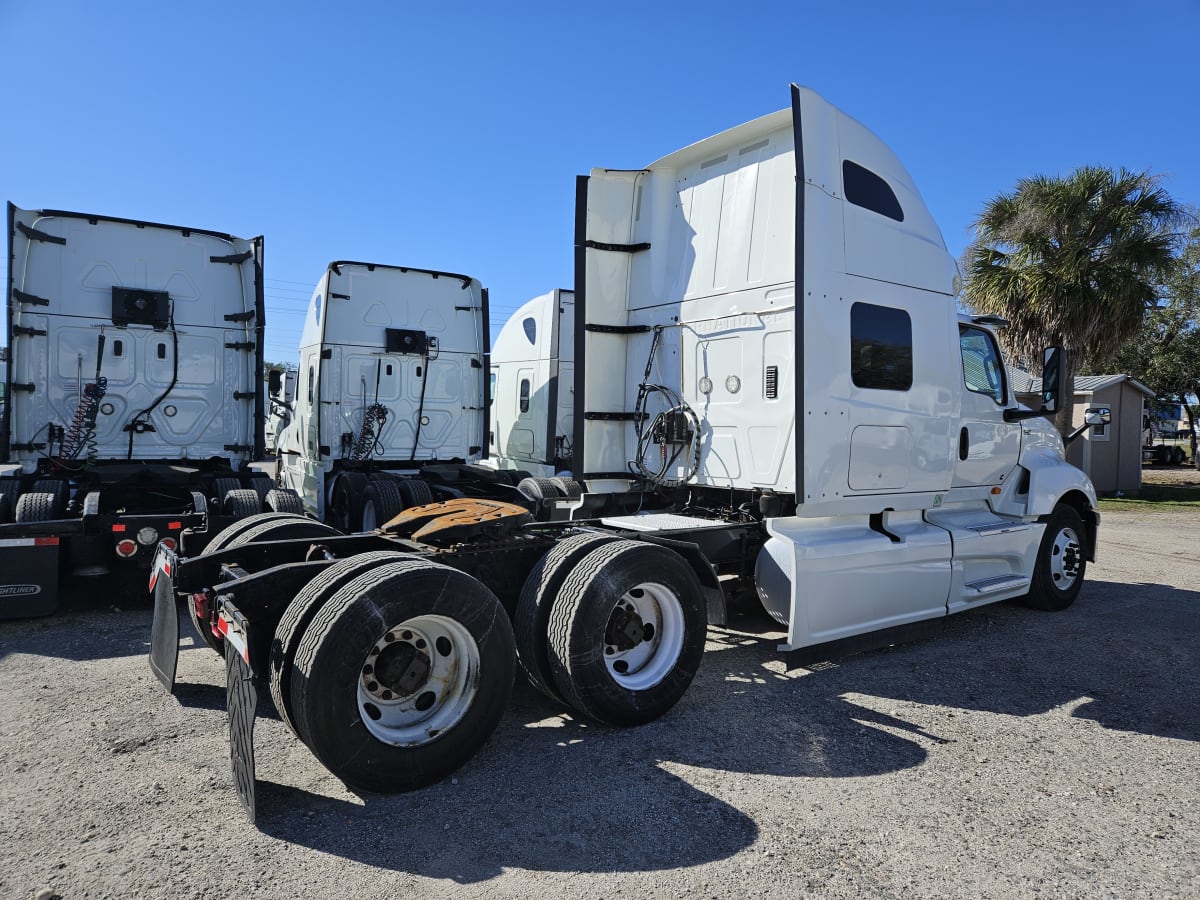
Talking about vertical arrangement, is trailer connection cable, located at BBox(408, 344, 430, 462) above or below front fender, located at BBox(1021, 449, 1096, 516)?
above

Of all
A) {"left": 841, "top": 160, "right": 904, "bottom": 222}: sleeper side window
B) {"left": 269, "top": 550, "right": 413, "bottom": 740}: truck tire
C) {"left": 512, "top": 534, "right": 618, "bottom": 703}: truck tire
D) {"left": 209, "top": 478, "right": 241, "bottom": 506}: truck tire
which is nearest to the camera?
{"left": 269, "top": 550, "right": 413, "bottom": 740}: truck tire

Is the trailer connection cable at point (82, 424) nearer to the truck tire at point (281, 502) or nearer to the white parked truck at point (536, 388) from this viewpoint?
the truck tire at point (281, 502)

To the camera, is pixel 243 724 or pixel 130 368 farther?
pixel 130 368

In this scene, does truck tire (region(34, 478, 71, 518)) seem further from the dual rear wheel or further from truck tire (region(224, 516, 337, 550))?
the dual rear wheel

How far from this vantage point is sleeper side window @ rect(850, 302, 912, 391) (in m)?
5.54

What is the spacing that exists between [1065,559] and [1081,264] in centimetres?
1282

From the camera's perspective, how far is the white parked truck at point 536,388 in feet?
40.2

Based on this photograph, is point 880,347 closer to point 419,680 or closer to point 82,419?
point 419,680

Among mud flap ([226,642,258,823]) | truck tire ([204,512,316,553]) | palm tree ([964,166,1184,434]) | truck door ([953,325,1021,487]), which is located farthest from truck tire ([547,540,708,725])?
palm tree ([964,166,1184,434])

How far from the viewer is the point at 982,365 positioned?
6.91m

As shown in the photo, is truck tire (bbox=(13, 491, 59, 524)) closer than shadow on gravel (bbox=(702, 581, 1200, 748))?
No

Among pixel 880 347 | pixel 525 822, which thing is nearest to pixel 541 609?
pixel 525 822

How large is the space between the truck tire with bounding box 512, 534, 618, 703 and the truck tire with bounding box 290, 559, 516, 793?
15.3 inches

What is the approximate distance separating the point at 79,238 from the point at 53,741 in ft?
19.1
